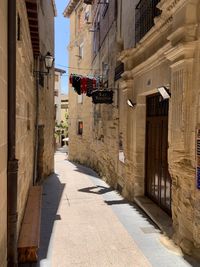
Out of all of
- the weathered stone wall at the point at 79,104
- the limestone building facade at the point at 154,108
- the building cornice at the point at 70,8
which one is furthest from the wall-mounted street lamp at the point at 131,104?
the building cornice at the point at 70,8

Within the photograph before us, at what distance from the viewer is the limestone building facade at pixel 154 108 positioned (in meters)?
4.92

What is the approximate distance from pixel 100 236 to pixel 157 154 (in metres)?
2.45

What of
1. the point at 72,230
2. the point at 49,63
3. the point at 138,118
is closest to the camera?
the point at 72,230

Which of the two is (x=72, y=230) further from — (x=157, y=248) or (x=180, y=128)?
(x=180, y=128)

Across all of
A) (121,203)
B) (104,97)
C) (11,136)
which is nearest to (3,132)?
(11,136)

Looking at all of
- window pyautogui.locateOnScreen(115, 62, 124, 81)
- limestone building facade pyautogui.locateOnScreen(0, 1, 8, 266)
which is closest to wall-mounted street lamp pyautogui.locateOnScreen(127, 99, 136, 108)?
window pyautogui.locateOnScreen(115, 62, 124, 81)

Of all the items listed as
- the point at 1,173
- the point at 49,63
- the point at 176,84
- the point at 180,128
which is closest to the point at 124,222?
the point at 180,128

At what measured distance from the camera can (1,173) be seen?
326 cm

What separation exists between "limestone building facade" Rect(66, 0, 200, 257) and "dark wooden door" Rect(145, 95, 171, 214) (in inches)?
0.8

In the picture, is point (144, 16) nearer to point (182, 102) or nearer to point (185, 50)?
point (185, 50)

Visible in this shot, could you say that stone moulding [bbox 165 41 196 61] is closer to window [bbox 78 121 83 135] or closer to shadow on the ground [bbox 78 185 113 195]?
shadow on the ground [bbox 78 185 113 195]

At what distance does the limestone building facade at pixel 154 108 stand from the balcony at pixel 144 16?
0.02 metres

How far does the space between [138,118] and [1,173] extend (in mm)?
5581

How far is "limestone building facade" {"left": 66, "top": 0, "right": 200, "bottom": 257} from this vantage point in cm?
492
